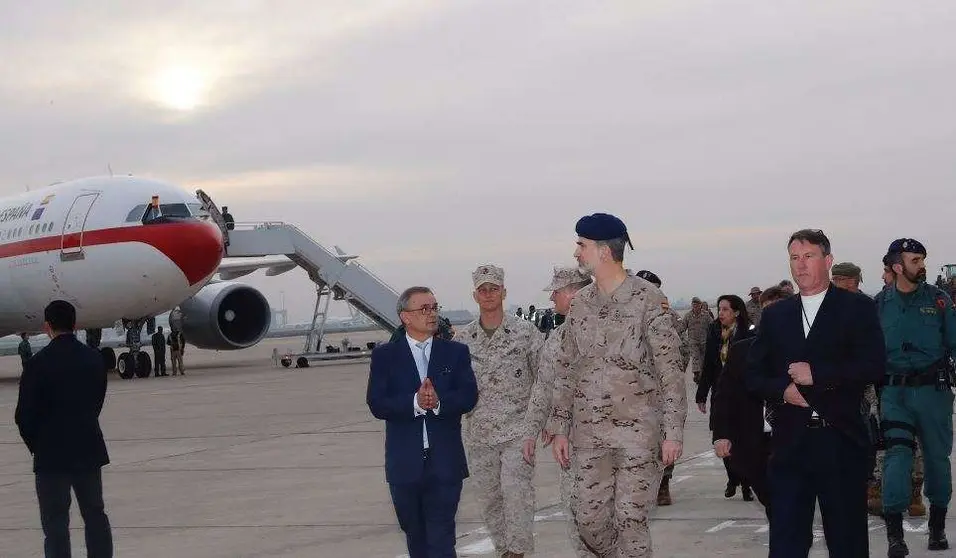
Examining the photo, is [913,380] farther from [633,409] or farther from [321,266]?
[321,266]

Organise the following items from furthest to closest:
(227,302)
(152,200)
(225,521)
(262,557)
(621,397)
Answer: (227,302) → (152,200) → (225,521) → (262,557) → (621,397)

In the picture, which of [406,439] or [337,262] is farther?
[337,262]

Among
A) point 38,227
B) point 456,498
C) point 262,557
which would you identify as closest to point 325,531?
point 262,557

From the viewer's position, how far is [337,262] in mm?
36812

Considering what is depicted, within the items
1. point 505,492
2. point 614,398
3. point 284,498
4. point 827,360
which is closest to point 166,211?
point 284,498

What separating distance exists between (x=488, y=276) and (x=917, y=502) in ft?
12.4

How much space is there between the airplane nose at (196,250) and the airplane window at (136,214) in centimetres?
80

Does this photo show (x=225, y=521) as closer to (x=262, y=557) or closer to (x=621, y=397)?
(x=262, y=557)

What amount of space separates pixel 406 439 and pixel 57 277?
25.0 m

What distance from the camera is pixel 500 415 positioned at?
758 centimetres

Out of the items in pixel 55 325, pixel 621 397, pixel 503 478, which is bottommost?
pixel 503 478

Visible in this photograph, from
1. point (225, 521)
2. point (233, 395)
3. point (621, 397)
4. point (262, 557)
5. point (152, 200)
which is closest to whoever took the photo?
point (621, 397)

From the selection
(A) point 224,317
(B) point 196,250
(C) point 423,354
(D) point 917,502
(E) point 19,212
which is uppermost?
(E) point 19,212

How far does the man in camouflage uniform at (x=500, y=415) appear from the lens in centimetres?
742
